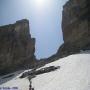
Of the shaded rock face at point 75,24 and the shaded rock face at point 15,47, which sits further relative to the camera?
the shaded rock face at point 15,47

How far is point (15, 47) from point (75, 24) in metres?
19.9

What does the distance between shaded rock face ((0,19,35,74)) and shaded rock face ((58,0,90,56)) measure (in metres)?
11.8

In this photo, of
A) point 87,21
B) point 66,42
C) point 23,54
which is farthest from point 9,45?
point 87,21

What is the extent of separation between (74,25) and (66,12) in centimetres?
655

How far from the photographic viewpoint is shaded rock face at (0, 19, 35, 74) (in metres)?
72.7

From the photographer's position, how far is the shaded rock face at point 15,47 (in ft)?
238

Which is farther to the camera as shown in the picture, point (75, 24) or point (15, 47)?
point (15, 47)

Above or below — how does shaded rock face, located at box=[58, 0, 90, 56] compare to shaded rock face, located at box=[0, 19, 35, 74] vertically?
above

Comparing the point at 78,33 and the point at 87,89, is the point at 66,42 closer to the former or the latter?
the point at 78,33

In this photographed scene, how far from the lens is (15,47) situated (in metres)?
75.5

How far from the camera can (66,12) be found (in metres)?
72.2

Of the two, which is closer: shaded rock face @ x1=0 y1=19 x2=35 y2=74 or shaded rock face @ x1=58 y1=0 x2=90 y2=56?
shaded rock face @ x1=58 y1=0 x2=90 y2=56

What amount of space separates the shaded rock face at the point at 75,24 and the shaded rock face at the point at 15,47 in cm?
1184

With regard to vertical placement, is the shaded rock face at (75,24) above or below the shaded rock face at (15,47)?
above
